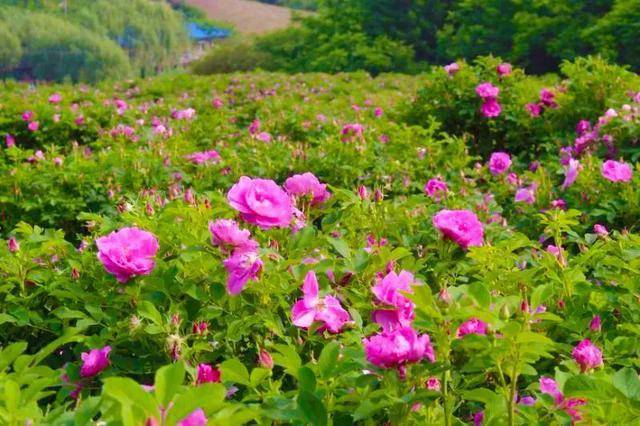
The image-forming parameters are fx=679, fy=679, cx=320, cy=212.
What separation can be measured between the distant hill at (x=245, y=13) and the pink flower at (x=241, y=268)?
58.6 m

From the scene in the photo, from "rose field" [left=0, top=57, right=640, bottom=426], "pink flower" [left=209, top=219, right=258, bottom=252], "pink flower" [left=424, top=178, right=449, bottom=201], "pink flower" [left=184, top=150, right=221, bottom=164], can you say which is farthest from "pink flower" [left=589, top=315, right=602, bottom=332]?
"pink flower" [left=184, top=150, right=221, bottom=164]

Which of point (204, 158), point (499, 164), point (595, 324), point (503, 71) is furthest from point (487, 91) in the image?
point (595, 324)

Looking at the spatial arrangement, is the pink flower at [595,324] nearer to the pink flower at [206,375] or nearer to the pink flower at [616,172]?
the pink flower at [206,375]

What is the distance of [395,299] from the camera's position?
1.32 m

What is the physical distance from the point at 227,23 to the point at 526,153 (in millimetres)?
59293

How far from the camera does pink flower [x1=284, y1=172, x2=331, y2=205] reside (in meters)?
1.80

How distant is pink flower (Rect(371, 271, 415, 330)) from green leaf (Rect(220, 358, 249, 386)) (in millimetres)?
306

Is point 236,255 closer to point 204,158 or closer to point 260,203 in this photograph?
point 260,203

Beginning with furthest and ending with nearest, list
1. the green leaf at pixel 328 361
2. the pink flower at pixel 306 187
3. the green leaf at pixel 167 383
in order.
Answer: the pink flower at pixel 306 187, the green leaf at pixel 328 361, the green leaf at pixel 167 383

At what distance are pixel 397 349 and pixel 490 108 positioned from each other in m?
4.02

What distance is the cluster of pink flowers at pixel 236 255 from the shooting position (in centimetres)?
138

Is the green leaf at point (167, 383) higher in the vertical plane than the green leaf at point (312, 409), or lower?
higher

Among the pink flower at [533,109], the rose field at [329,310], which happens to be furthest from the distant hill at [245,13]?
the rose field at [329,310]

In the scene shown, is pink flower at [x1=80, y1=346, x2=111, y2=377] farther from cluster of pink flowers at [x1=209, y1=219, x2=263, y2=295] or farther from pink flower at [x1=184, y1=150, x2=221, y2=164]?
pink flower at [x1=184, y1=150, x2=221, y2=164]
